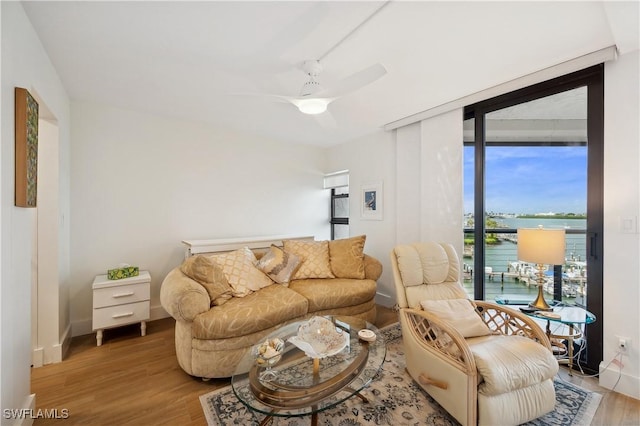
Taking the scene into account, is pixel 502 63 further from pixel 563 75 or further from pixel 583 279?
pixel 583 279

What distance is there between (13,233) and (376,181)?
140 inches

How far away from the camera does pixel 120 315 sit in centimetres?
265

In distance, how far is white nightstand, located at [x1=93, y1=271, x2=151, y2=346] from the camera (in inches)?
101

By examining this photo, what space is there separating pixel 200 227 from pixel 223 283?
1.44m

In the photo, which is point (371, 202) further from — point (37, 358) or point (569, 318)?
point (37, 358)

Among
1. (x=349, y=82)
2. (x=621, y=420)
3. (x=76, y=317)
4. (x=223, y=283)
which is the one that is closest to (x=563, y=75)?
(x=349, y=82)

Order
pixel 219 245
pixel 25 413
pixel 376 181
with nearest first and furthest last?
pixel 25 413
pixel 219 245
pixel 376 181

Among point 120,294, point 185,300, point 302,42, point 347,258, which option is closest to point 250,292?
point 185,300

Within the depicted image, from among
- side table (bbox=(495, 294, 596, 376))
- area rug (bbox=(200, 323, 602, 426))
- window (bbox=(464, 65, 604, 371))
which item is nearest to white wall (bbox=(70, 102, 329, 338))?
area rug (bbox=(200, 323, 602, 426))

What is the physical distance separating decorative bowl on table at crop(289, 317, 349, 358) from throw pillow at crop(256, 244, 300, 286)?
3.73ft

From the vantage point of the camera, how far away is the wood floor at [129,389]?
170 cm

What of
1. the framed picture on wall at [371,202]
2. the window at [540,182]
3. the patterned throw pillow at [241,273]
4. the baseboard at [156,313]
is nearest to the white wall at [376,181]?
the framed picture on wall at [371,202]

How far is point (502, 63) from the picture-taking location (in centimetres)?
211

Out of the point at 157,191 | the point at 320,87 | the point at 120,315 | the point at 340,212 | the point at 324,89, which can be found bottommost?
the point at 120,315
